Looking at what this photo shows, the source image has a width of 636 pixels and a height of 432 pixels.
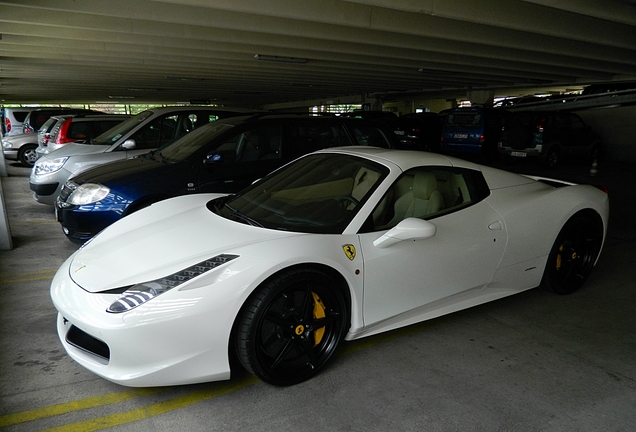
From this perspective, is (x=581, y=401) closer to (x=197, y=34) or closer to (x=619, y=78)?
(x=197, y=34)

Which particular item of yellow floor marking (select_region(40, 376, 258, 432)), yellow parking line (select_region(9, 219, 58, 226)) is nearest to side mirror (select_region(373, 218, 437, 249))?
yellow floor marking (select_region(40, 376, 258, 432))

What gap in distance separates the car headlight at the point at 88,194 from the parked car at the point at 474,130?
36.9 feet

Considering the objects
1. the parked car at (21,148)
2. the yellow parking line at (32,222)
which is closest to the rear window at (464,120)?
the yellow parking line at (32,222)

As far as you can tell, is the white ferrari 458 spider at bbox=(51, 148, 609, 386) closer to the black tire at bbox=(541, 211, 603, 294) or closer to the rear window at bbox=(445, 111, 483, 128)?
the black tire at bbox=(541, 211, 603, 294)

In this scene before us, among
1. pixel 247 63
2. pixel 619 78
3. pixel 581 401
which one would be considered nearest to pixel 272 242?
pixel 581 401

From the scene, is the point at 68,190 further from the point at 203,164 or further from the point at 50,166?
the point at 50,166

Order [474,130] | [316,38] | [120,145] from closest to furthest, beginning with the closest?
[120,145]
[316,38]
[474,130]

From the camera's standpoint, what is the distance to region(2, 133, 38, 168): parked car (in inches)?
513

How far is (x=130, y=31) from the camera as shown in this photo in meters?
8.96

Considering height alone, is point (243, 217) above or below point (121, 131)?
below

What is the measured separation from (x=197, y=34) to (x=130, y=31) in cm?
124

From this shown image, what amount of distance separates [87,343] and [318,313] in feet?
4.39

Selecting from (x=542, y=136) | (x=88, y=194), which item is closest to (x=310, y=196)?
(x=88, y=194)

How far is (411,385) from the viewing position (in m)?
2.89
